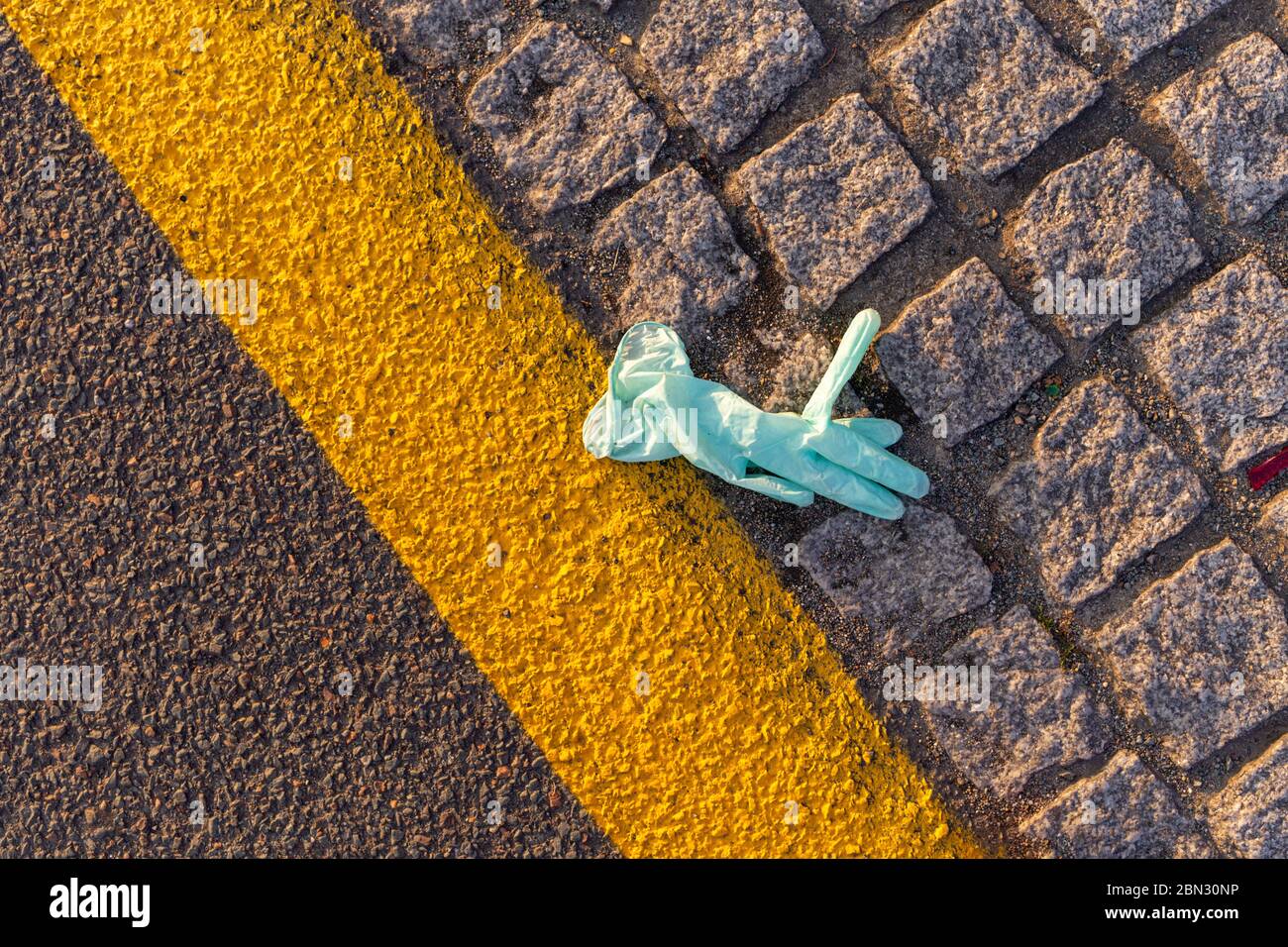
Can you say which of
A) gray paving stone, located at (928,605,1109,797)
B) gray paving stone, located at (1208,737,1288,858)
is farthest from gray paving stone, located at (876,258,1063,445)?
gray paving stone, located at (1208,737,1288,858)

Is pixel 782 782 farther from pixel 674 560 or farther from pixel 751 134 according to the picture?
pixel 751 134

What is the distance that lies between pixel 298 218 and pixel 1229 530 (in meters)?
2.71

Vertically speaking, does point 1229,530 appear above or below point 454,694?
above

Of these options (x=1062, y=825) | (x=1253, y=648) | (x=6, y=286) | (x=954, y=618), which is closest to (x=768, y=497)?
(x=954, y=618)

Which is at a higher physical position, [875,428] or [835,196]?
[835,196]

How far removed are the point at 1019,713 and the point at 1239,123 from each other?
170cm

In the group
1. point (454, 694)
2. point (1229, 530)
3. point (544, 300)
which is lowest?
point (454, 694)

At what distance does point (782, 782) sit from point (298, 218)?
Answer: 2.06 meters

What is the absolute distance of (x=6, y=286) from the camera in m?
2.34

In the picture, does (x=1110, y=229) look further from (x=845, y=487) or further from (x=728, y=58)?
(x=728, y=58)

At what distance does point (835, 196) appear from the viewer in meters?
2.23

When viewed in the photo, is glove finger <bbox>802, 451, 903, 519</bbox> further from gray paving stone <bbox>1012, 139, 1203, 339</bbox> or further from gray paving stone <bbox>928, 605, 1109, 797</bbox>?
gray paving stone <bbox>1012, 139, 1203, 339</bbox>

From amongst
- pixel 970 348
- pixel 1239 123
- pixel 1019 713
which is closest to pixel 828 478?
pixel 970 348

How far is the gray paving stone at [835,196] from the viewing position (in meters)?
2.21
